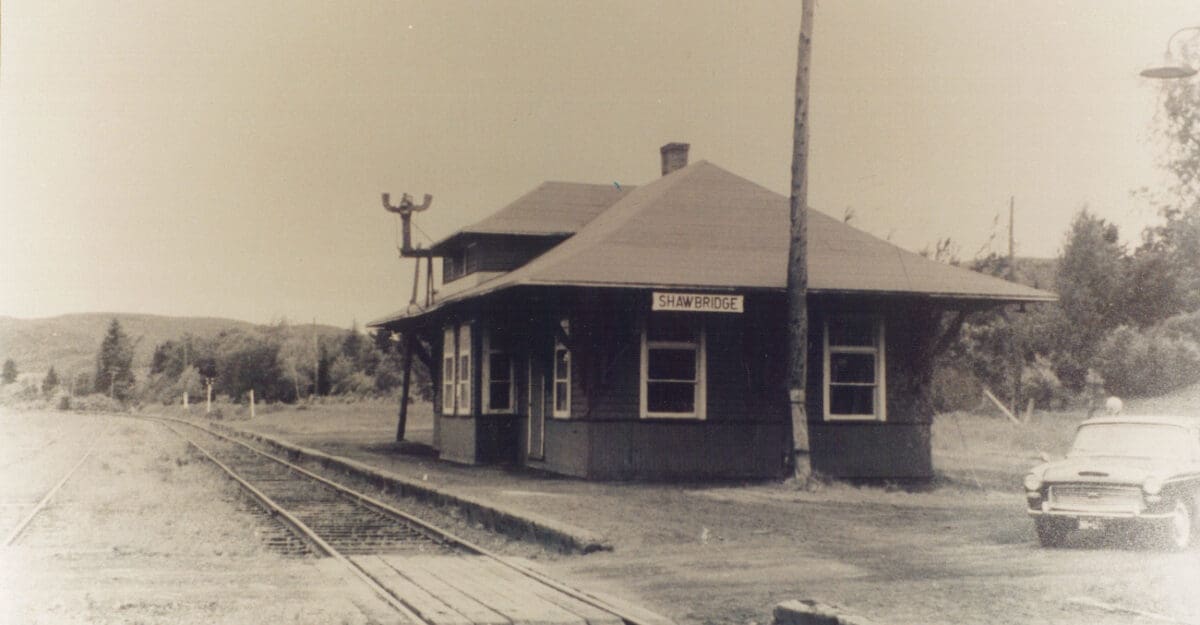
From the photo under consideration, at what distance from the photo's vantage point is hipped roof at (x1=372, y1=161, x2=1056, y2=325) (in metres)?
19.1

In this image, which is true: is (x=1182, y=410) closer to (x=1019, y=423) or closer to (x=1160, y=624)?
(x=1019, y=423)

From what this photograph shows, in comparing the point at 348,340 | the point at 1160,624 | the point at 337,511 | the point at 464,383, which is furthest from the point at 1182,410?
the point at 348,340

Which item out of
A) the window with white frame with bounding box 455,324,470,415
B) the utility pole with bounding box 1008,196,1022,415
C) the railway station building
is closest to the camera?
the railway station building

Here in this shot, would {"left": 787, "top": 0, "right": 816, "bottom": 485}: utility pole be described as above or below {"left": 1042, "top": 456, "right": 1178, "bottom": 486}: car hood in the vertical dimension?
above

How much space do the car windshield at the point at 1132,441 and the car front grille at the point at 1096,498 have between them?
855 millimetres

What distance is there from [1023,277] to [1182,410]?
25822mm

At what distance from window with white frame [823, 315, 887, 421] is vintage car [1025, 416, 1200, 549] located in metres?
7.60

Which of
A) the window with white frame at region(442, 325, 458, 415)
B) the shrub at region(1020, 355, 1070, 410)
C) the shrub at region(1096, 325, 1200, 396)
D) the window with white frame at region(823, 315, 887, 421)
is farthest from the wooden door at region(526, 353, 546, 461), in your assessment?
the shrub at region(1020, 355, 1070, 410)

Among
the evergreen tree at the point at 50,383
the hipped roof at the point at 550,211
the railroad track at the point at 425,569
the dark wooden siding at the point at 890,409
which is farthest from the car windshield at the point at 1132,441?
the evergreen tree at the point at 50,383

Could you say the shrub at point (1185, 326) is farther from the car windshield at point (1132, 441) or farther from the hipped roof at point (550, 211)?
the car windshield at point (1132, 441)

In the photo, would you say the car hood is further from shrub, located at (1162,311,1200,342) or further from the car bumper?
shrub, located at (1162,311,1200,342)

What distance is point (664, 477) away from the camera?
1959cm

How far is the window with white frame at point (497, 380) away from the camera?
24781 millimetres

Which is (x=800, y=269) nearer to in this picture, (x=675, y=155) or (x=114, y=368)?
(x=675, y=155)
